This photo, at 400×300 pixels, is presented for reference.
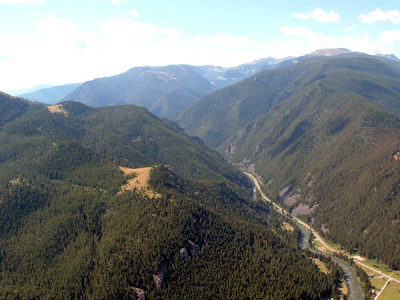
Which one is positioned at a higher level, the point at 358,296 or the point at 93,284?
the point at 93,284

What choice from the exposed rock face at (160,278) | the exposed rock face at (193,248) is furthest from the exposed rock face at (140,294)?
the exposed rock face at (193,248)

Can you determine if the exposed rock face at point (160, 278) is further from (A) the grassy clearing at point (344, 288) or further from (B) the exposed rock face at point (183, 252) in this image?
(A) the grassy clearing at point (344, 288)

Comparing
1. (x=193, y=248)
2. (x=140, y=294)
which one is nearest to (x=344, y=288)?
(x=193, y=248)

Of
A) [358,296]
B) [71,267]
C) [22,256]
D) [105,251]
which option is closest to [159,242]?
[105,251]

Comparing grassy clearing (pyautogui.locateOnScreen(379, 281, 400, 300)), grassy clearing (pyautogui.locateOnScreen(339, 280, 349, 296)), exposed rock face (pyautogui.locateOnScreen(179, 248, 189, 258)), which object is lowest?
grassy clearing (pyautogui.locateOnScreen(339, 280, 349, 296))

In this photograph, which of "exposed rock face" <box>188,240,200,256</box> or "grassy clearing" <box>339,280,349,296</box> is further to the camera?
"grassy clearing" <box>339,280,349,296</box>

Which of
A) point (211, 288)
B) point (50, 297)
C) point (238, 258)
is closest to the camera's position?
point (50, 297)

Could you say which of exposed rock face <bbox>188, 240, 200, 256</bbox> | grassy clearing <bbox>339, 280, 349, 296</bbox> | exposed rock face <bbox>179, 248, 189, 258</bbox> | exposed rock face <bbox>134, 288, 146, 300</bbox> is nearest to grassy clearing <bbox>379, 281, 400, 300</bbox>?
grassy clearing <bbox>339, 280, 349, 296</bbox>

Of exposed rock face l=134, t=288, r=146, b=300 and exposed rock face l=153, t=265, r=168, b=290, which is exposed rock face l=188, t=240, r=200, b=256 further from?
exposed rock face l=134, t=288, r=146, b=300

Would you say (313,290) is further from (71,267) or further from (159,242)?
(71,267)

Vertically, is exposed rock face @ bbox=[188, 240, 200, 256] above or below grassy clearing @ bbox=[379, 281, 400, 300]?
above

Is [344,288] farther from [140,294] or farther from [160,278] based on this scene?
A: [140,294]
